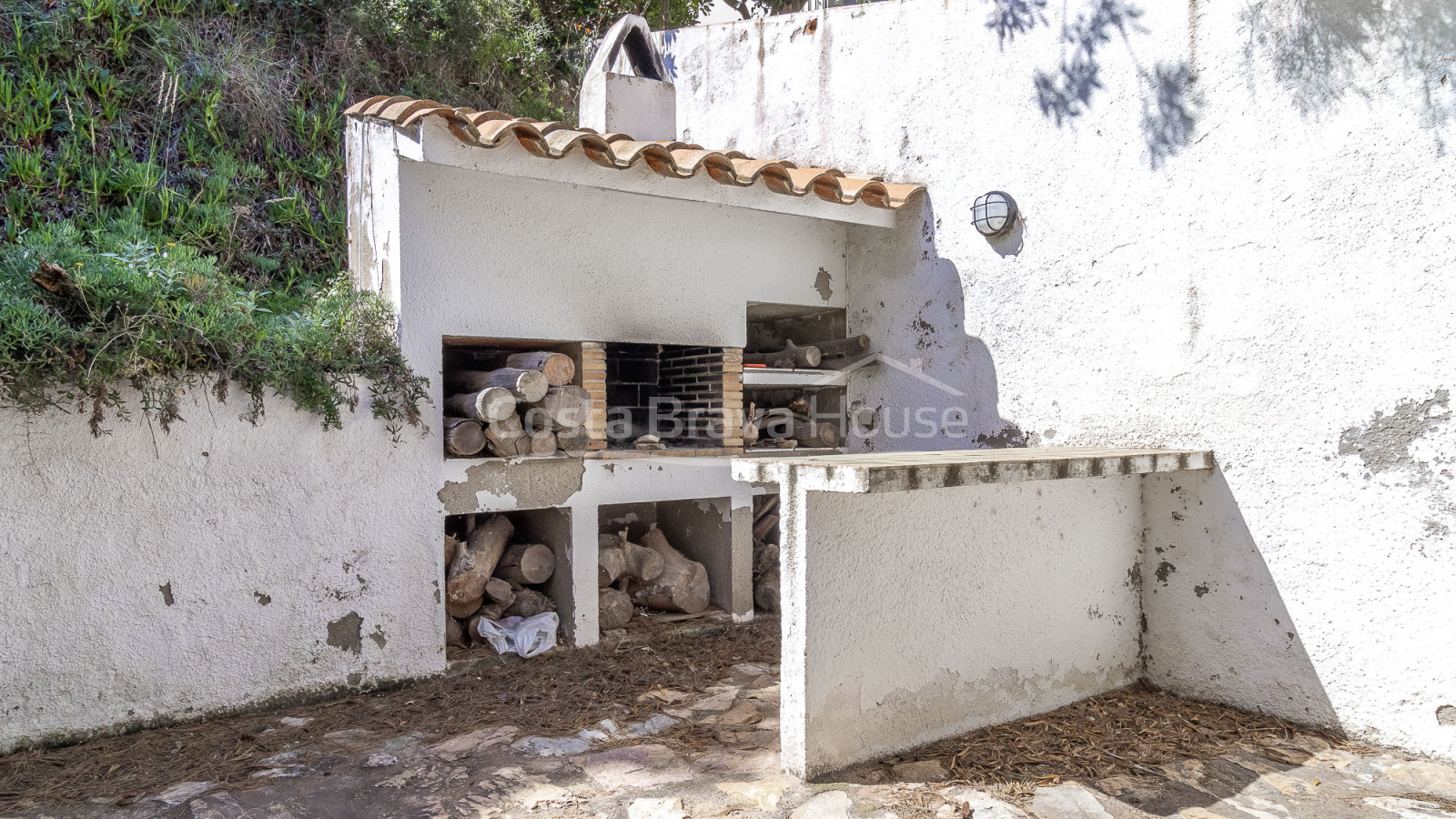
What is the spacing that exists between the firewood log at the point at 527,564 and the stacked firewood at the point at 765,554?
1.73 m

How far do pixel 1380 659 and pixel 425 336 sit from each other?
5.08m

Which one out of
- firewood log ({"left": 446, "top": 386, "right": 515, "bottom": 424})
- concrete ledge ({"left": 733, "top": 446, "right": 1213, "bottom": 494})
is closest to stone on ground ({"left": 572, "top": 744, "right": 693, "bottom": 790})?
concrete ledge ({"left": 733, "top": 446, "right": 1213, "bottom": 494})

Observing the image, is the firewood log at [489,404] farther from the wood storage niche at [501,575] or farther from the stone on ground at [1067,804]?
the stone on ground at [1067,804]

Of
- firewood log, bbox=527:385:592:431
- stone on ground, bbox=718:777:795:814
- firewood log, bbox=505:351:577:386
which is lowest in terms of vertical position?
stone on ground, bbox=718:777:795:814

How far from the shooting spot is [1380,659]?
3.94 meters

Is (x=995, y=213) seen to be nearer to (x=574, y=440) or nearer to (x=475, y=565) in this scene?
(x=574, y=440)

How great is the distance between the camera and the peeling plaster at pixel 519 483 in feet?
16.7

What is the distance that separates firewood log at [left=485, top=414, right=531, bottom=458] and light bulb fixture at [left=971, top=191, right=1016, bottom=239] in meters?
3.17

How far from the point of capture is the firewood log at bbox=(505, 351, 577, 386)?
5.25 meters

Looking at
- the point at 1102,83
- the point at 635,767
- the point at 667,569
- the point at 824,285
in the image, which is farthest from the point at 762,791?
the point at 1102,83

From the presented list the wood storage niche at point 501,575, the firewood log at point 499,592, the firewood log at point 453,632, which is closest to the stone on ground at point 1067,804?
the wood storage niche at point 501,575

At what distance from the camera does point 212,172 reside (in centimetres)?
798

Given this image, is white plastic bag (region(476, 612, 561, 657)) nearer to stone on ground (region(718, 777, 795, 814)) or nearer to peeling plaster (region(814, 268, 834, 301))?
stone on ground (region(718, 777, 795, 814))

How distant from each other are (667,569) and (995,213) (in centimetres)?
331
